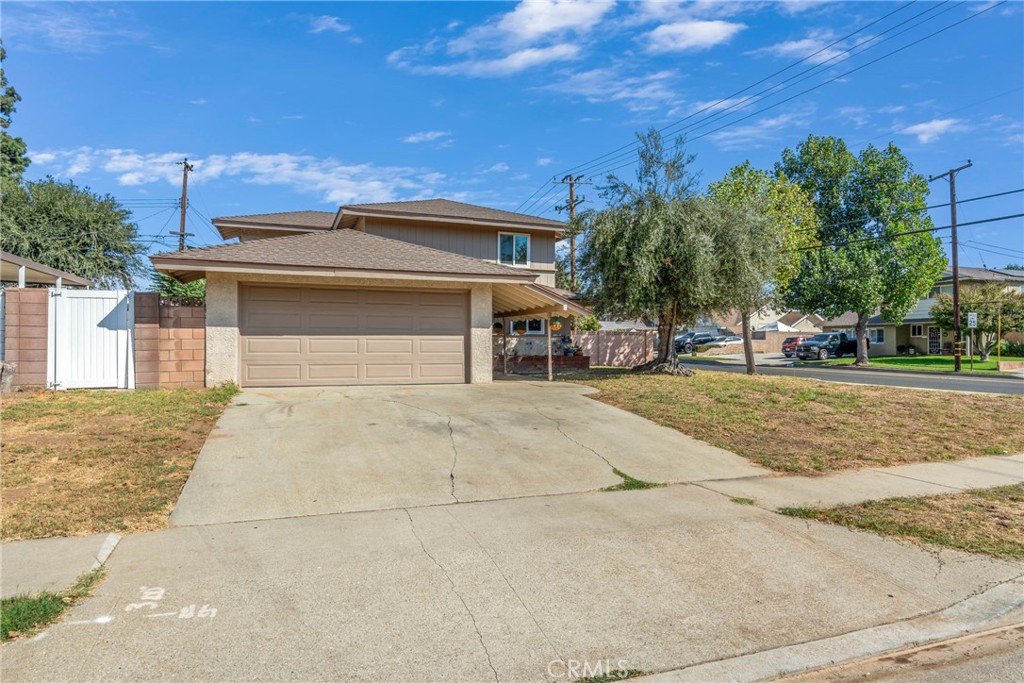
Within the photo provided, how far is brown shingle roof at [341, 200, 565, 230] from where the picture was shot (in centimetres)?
2150

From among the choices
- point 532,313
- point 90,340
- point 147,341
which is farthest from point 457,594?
point 532,313

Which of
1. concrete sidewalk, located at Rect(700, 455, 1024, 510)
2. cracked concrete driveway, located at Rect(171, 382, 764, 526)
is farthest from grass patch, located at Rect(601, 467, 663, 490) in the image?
concrete sidewalk, located at Rect(700, 455, 1024, 510)

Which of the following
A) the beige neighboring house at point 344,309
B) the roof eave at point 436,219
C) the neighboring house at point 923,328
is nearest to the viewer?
the beige neighboring house at point 344,309

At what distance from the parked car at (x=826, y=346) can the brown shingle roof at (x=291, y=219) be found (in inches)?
1293

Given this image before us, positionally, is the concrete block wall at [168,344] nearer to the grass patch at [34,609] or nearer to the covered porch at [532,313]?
the covered porch at [532,313]

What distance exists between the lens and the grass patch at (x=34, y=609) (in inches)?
145

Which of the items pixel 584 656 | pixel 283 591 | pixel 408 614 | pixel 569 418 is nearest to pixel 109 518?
pixel 283 591

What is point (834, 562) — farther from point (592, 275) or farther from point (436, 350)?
point (592, 275)

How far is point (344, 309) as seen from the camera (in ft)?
47.7

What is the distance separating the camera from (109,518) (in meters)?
5.66

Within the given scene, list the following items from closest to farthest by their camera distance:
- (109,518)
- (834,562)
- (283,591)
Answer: (283,591), (834,562), (109,518)

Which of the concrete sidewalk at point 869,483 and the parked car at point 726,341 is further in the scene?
the parked car at point 726,341

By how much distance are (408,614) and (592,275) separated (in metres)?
15.8

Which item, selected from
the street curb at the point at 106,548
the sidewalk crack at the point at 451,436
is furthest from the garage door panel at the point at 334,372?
the street curb at the point at 106,548
